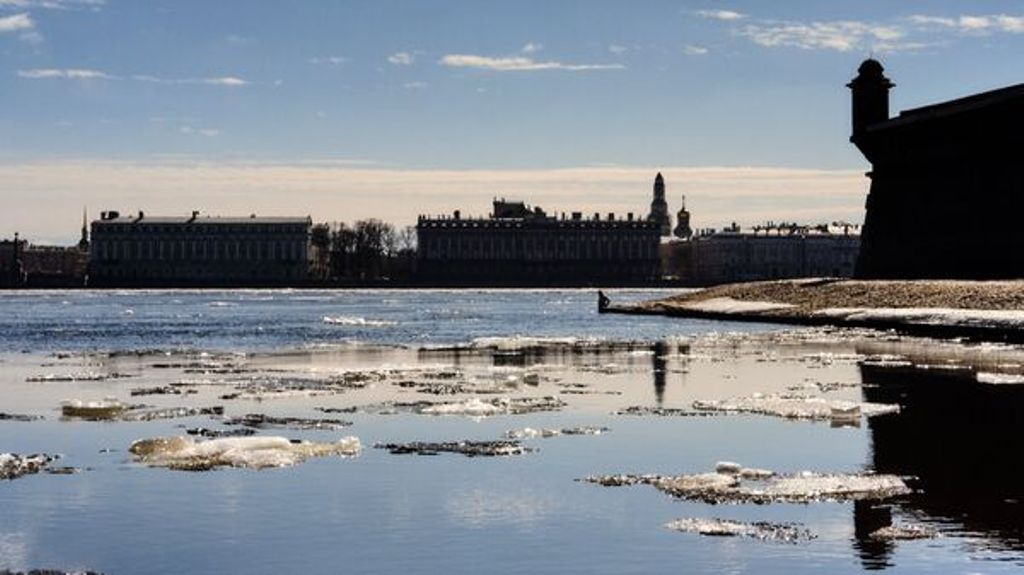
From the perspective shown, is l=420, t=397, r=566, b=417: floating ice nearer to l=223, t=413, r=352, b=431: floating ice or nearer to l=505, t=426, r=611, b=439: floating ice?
l=223, t=413, r=352, b=431: floating ice

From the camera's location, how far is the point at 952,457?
656 inches

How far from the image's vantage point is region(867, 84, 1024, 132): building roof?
67.0 m

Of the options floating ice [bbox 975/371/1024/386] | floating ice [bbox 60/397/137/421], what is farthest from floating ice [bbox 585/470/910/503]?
floating ice [bbox 975/371/1024/386]

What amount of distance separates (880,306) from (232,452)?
165 feet

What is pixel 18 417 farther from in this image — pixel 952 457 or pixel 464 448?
pixel 952 457

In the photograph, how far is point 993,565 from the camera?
434 inches

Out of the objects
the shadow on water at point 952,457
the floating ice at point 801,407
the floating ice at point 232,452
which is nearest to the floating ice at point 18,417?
the floating ice at point 232,452

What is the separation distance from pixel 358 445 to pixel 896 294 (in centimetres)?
5093

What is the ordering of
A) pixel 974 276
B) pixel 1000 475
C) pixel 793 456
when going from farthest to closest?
pixel 974 276 < pixel 793 456 < pixel 1000 475

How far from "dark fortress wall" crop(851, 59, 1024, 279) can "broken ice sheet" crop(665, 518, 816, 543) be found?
5743 centimetres

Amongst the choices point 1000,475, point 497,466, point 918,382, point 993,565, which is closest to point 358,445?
point 497,466

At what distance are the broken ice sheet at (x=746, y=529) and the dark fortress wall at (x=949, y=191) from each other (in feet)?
188

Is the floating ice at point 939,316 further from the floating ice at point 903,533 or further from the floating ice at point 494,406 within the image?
the floating ice at point 903,533

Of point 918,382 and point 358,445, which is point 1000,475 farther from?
point 918,382
